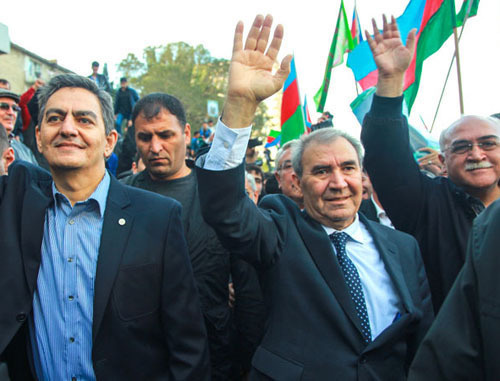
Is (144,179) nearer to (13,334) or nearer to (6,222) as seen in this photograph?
(6,222)

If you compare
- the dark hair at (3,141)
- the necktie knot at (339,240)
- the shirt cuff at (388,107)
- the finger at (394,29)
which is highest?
the finger at (394,29)

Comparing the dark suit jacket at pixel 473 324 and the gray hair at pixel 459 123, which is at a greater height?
the gray hair at pixel 459 123

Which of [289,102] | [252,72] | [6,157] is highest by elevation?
[289,102]

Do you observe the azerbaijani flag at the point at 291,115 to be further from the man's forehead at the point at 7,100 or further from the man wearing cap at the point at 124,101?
the man wearing cap at the point at 124,101

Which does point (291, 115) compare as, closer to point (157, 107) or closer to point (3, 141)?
point (157, 107)

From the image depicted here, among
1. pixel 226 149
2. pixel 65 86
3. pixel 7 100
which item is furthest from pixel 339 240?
pixel 7 100

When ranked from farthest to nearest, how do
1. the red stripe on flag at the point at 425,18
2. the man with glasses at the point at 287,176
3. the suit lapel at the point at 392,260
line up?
the red stripe on flag at the point at 425,18 < the man with glasses at the point at 287,176 < the suit lapel at the point at 392,260

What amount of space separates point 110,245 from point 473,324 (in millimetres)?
1349

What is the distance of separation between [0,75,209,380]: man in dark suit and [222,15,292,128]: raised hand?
21.4 inches

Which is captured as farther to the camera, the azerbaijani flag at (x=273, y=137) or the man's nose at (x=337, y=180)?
the azerbaijani flag at (x=273, y=137)

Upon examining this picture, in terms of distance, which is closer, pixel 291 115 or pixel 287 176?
pixel 287 176

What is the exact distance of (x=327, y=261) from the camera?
1877 millimetres

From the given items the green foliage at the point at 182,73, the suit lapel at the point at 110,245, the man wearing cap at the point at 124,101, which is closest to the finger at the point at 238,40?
the suit lapel at the point at 110,245

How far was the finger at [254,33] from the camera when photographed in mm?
1836
